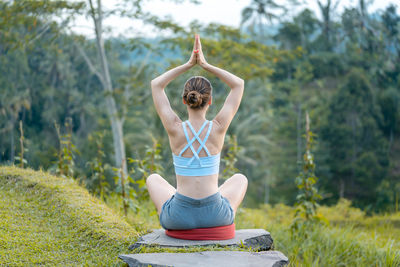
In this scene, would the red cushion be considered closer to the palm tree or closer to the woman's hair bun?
the woman's hair bun

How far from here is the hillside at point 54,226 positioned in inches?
119

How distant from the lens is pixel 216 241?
3.01m

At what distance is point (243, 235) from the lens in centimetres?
322

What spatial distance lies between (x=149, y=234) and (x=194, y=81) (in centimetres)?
126

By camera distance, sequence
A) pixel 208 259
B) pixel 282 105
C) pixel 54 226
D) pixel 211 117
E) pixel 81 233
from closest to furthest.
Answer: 1. pixel 208 259
2. pixel 81 233
3. pixel 54 226
4. pixel 211 117
5. pixel 282 105

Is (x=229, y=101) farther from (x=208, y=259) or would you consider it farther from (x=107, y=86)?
(x=107, y=86)

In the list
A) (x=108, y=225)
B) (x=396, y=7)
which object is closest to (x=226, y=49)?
(x=108, y=225)

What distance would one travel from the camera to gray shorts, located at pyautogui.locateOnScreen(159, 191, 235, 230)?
2965 millimetres

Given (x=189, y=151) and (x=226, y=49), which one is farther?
(x=226, y=49)

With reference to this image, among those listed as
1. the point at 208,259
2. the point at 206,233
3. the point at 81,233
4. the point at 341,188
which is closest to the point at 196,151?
the point at 206,233

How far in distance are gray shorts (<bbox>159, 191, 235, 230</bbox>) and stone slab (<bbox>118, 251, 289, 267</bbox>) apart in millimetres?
300

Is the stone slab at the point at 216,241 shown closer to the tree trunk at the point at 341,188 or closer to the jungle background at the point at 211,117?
the jungle background at the point at 211,117

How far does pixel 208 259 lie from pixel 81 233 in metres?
1.35

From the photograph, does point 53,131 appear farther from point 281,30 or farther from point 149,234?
point 149,234
